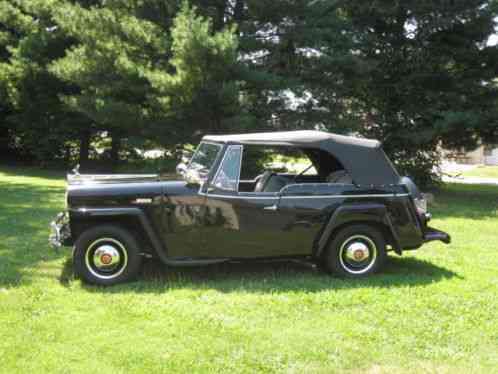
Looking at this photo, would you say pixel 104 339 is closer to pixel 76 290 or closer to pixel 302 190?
pixel 76 290

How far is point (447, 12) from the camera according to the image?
49.9ft

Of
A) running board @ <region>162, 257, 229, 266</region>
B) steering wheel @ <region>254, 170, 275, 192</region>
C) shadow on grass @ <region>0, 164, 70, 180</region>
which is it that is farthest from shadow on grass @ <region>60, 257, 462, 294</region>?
shadow on grass @ <region>0, 164, 70, 180</region>

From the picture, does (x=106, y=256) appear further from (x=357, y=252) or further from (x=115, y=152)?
(x=115, y=152)

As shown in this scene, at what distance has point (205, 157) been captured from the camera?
19.9 ft

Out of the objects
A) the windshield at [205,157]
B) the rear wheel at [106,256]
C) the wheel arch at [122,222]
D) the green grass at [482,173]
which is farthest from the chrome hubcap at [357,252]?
the green grass at [482,173]

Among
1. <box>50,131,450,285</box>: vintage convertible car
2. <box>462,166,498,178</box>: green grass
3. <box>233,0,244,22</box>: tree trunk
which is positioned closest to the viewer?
<box>50,131,450,285</box>: vintage convertible car

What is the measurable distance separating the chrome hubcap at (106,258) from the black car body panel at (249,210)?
0.75ft

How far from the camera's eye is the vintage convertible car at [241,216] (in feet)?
17.5

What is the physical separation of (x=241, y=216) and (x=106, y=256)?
150 cm

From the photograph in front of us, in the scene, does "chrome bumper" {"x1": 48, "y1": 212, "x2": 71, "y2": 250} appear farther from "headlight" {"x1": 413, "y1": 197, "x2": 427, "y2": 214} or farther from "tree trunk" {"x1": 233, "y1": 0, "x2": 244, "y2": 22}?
"tree trunk" {"x1": 233, "y1": 0, "x2": 244, "y2": 22}

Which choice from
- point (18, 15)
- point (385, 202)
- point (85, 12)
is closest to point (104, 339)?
point (385, 202)

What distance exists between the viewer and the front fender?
18.5ft

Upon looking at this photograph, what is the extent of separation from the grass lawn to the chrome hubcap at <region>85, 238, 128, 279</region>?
21 centimetres

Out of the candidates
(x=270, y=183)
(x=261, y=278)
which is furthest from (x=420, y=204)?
(x=261, y=278)
